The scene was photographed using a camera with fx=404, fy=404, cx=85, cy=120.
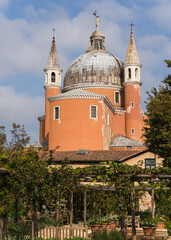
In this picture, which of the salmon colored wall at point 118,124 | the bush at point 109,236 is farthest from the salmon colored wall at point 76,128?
the bush at point 109,236

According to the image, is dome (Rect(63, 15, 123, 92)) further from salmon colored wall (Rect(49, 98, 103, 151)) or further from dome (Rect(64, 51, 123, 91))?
salmon colored wall (Rect(49, 98, 103, 151))

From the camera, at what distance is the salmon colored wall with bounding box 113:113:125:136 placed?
42312 mm

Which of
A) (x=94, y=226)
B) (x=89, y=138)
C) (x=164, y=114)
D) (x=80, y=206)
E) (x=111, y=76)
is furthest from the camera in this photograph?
(x=111, y=76)

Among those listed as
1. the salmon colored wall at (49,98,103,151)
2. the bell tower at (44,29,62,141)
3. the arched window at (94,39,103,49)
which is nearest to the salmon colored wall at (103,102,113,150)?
the salmon colored wall at (49,98,103,151)

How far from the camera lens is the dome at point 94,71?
4366 cm

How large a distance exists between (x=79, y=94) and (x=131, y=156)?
9.47 metres

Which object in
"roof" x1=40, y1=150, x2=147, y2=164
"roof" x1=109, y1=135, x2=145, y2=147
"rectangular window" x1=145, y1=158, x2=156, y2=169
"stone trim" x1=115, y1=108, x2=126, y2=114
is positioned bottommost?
"rectangular window" x1=145, y1=158, x2=156, y2=169

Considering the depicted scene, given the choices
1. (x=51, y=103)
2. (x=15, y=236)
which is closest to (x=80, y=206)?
(x=15, y=236)

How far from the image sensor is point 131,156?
29.2 m

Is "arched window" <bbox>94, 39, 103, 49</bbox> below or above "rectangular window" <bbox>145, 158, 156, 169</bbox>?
above

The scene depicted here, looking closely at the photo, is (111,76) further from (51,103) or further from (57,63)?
(51,103)

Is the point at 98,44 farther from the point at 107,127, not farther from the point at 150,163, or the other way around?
the point at 150,163

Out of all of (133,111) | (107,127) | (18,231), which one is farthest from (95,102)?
(18,231)

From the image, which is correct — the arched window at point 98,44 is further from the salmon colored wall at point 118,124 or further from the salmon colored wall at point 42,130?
the salmon colored wall at point 42,130
